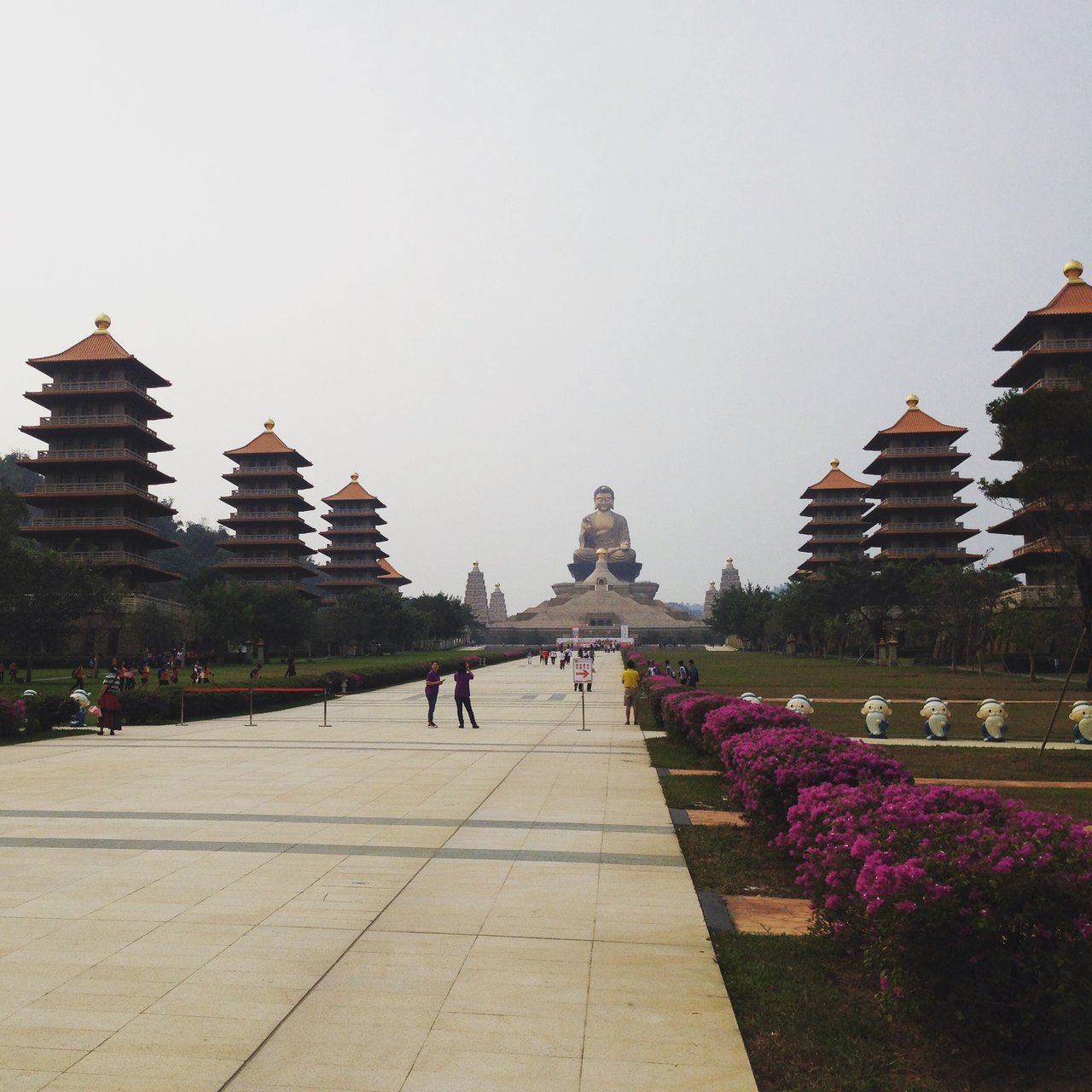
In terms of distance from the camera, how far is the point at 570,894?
7.23 metres

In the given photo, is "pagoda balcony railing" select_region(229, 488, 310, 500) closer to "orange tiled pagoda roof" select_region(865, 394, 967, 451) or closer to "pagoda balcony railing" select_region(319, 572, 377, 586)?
"pagoda balcony railing" select_region(319, 572, 377, 586)

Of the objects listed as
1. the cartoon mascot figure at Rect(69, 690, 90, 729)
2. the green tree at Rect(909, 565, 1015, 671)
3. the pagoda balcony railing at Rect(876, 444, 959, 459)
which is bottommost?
the cartoon mascot figure at Rect(69, 690, 90, 729)

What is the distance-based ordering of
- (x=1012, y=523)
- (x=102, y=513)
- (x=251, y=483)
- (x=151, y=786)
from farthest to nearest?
(x=251, y=483) < (x=102, y=513) < (x=1012, y=523) < (x=151, y=786)

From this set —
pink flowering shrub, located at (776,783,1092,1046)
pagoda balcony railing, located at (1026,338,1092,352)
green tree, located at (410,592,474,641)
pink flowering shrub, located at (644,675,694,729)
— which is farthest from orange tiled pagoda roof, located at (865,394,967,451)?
pink flowering shrub, located at (776,783,1092,1046)

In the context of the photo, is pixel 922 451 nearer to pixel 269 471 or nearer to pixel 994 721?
pixel 269 471

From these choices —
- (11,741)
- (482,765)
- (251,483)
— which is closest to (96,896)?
(482,765)

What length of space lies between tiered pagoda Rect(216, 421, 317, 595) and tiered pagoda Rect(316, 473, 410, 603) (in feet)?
61.4

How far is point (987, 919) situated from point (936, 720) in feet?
51.5

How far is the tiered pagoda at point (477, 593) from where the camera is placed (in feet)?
488

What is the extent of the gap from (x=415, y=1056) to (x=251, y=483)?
84.1 m

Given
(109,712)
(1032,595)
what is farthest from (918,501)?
(109,712)

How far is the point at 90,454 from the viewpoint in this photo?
64125mm

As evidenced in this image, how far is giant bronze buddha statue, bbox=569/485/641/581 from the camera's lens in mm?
169875

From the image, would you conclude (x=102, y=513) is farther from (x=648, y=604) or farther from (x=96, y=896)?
(x=648, y=604)
